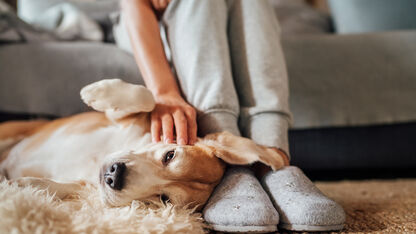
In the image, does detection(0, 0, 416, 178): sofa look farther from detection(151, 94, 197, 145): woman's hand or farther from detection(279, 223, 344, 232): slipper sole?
detection(279, 223, 344, 232): slipper sole

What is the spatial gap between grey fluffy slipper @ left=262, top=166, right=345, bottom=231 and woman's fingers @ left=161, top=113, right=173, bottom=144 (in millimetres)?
306

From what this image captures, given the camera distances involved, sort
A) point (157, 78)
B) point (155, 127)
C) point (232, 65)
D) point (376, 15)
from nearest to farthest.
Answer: point (155, 127) → point (157, 78) → point (232, 65) → point (376, 15)

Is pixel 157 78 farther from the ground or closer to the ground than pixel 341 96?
farther from the ground

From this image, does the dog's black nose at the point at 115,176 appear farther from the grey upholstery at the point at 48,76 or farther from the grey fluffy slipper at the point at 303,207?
the grey upholstery at the point at 48,76

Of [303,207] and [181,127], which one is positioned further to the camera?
[181,127]

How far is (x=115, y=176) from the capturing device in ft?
2.70

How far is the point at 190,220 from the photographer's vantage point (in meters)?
0.75

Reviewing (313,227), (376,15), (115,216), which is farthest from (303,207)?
(376,15)

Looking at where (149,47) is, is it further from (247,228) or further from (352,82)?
(352,82)

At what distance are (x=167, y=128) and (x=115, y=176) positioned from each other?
22 centimetres

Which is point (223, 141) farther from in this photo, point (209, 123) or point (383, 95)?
point (383, 95)

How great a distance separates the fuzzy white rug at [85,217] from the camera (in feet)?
1.98

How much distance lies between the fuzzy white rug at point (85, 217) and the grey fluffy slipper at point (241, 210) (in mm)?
41

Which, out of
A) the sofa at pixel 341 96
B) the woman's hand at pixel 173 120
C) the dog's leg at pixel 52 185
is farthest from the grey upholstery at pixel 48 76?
the dog's leg at pixel 52 185
